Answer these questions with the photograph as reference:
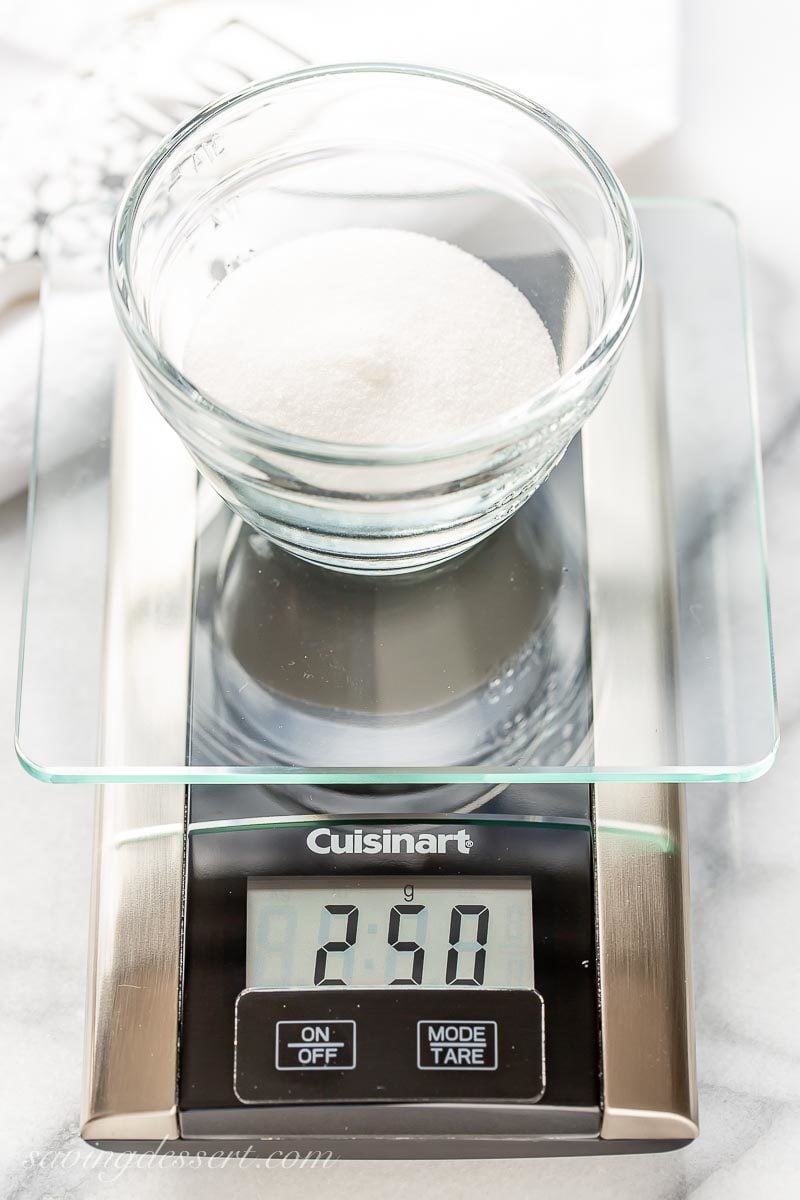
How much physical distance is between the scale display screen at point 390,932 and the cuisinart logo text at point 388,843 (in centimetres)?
1

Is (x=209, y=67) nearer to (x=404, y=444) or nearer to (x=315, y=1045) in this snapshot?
(x=404, y=444)

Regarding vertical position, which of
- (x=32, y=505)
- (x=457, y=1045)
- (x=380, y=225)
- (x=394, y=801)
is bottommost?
(x=457, y=1045)

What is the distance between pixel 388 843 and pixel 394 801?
0.02m

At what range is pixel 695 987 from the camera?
585mm

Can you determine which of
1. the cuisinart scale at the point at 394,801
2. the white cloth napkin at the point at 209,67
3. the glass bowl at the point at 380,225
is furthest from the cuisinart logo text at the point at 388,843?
the white cloth napkin at the point at 209,67

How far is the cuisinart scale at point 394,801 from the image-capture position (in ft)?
1.66

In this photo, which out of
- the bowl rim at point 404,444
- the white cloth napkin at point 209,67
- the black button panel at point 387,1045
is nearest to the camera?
the bowl rim at point 404,444

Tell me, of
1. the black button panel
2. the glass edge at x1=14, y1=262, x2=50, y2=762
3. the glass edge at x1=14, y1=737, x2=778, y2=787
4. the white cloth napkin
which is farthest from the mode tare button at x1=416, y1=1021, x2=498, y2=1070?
the white cloth napkin

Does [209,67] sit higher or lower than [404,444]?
higher

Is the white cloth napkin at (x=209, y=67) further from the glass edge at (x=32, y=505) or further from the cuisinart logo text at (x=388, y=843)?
the cuisinart logo text at (x=388, y=843)

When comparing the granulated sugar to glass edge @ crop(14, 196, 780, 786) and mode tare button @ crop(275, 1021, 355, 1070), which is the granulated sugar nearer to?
glass edge @ crop(14, 196, 780, 786)

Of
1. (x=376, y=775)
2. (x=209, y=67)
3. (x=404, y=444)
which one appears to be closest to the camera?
(x=404, y=444)

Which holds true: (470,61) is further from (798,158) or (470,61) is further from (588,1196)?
(588,1196)

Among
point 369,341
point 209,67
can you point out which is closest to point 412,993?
point 369,341
